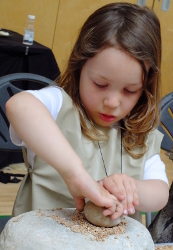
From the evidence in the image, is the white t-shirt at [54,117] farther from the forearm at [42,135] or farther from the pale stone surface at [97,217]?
the pale stone surface at [97,217]

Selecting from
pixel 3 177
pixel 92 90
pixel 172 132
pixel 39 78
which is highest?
pixel 92 90

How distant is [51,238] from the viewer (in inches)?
32.5

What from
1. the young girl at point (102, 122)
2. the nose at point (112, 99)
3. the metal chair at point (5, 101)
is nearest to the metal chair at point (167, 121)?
the young girl at point (102, 122)

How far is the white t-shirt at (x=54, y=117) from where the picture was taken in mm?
1177

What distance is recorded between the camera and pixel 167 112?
174 centimetres

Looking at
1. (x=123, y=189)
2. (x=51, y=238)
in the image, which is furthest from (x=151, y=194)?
(x=51, y=238)

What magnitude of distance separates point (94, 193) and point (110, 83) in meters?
0.31

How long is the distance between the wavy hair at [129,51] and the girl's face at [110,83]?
0.02 m

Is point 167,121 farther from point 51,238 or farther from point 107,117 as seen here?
point 51,238

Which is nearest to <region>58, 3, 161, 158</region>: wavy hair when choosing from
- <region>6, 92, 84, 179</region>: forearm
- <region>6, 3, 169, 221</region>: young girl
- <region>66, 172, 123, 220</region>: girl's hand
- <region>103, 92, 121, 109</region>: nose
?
<region>6, 3, 169, 221</region>: young girl

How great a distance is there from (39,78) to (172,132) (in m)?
0.54

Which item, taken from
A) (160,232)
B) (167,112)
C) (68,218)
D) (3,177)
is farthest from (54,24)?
(68,218)

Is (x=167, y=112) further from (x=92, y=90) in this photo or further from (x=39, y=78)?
(x=92, y=90)

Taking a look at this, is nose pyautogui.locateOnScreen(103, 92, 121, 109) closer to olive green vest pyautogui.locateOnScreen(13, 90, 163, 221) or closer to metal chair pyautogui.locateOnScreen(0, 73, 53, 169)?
olive green vest pyautogui.locateOnScreen(13, 90, 163, 221)
